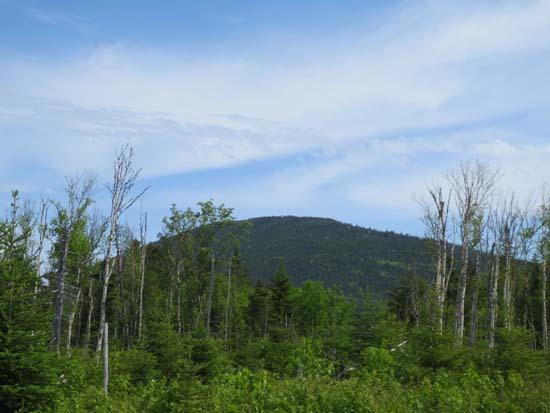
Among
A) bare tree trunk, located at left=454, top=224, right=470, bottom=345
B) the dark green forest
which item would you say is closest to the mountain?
the dark green forest

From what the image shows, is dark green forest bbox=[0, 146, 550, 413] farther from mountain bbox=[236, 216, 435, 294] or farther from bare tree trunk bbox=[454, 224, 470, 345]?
mountain bbox=[236, 216, 435, 294]

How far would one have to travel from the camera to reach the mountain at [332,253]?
116m

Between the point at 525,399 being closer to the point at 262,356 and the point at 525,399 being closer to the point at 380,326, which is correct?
the point at 380,326

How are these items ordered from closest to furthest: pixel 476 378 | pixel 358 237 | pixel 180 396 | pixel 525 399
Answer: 1. pixel 180 396
2. pixel 525 399
3. pixel 476 378
4. pixel 358 237

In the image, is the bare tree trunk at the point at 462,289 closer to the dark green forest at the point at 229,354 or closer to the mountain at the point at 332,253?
the dark green forest at the point at 229,354

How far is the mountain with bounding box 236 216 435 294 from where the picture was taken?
11619 cm

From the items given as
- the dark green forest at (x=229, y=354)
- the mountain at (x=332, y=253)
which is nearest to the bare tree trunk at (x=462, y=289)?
the dark green forest at (x=229, y=354)

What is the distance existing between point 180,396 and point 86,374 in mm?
7468

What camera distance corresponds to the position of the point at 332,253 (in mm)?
132750

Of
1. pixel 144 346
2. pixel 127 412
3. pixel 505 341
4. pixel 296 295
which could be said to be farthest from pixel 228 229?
pixel 127 412

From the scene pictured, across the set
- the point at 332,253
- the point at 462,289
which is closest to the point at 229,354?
the point at 462,289

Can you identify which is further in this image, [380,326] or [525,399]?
[380,326]

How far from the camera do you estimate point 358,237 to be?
147375mm

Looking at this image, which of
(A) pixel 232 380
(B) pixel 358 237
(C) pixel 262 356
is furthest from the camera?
(B) pixel 358 237
